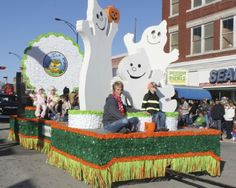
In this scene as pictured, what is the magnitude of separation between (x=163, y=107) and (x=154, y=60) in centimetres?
133

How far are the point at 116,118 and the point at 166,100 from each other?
9.54 feet

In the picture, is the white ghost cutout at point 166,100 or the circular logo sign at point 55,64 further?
the circular logo sign at point 55,64

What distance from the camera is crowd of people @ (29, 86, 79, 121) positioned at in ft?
36.2

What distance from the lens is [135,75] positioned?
9500 mm

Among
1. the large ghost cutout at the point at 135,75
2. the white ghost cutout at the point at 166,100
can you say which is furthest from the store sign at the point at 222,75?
the large ghost cutout at the point at 135,75

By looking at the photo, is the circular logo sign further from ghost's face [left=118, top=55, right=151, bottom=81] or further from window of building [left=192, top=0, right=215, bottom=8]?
window of building [left=192, top=0, right=215, bottom=8]

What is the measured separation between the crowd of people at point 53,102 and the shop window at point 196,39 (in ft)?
50.8

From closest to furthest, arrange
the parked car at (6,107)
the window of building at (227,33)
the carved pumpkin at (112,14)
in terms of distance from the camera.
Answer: the carved pumpkin at (112,14) < the parked car at (6,107) < the window of building at (227,33)

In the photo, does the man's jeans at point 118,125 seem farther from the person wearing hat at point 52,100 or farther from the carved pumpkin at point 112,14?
the person wearing hat at point 52,100

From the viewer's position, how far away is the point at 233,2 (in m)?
22.2

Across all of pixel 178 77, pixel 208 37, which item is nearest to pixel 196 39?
pixel 208 37

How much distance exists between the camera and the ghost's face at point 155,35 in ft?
34.3

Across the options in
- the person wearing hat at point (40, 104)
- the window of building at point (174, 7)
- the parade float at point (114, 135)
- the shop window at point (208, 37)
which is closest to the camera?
the parade float at point (114, 135)

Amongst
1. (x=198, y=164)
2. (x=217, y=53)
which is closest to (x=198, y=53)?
(x=217, y=53)
